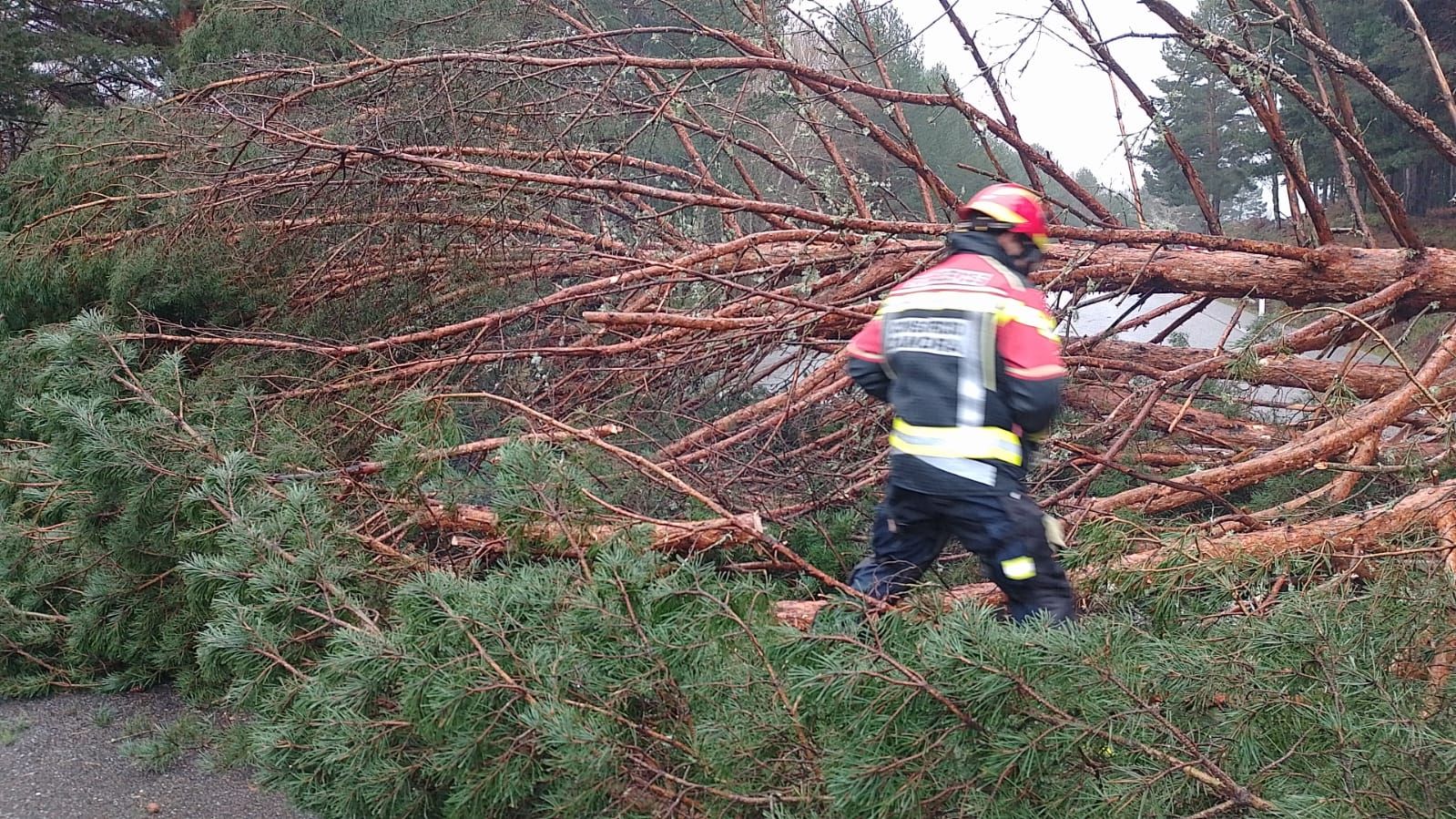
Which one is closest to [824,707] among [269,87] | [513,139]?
[513,139]

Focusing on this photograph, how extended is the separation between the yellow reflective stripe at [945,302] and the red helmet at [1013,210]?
260 mm

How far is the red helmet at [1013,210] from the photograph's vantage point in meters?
2.99

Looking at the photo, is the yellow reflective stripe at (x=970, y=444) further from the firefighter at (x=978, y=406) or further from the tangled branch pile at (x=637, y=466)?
the tangled branch pile at (x=637, y=466)

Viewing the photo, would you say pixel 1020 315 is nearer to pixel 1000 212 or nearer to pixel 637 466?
pixel 1000 212

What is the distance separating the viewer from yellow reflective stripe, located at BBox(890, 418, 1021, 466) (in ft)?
9.21

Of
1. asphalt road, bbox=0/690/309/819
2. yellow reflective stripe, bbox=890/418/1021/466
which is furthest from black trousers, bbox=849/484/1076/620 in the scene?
asphalt road, bbox=0/690/309/819

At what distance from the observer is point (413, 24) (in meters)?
6.81

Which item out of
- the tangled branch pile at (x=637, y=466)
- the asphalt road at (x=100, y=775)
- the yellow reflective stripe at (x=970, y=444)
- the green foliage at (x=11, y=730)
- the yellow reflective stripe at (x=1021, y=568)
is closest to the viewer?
the tangled branch pile at (x=637, y=466)

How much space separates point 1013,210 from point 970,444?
2.30 feet

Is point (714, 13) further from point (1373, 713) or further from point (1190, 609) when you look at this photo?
point (1373, 713)

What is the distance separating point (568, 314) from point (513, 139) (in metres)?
1.18

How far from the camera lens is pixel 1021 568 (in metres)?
2.69

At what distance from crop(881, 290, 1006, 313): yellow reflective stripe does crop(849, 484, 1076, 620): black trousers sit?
508mm

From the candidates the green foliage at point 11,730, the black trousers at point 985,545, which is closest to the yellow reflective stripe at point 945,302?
the black trousers at point 985,545
